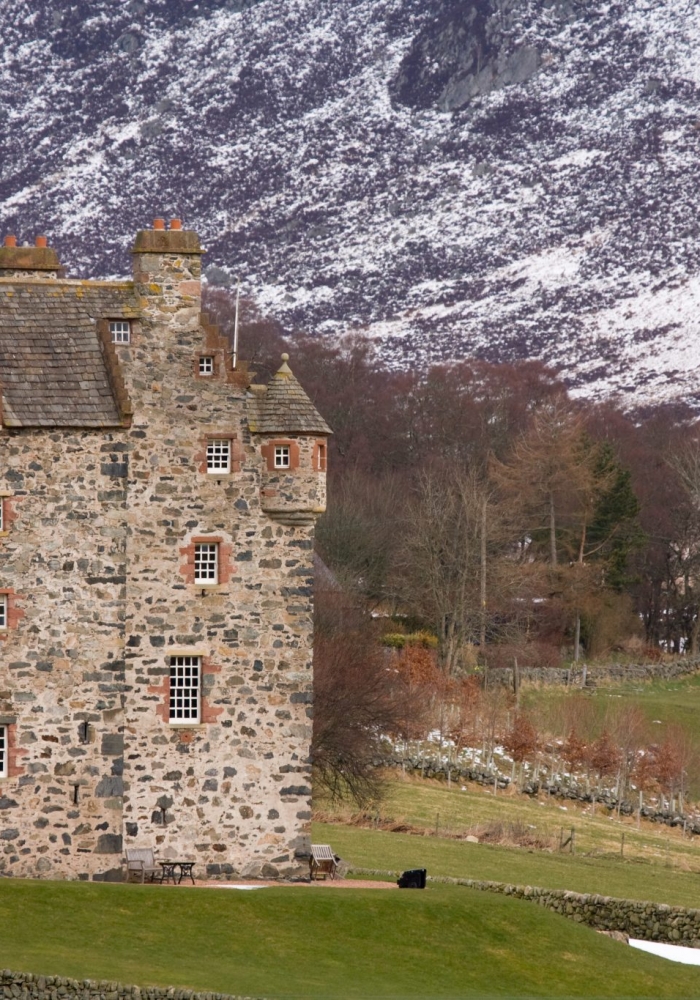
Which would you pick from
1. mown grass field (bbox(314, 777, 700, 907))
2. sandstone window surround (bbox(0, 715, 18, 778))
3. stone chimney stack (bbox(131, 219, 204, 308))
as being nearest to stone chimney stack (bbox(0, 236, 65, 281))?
stone chimney stack (bbox(131, 219, 204, 308))

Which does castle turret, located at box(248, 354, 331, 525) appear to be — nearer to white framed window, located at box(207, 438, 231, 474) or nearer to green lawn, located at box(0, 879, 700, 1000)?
white framed window, located at box(207, 438, 231, 474)

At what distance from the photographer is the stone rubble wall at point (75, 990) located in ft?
102

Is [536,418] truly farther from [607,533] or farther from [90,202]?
[90,202]

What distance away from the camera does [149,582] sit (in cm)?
4262

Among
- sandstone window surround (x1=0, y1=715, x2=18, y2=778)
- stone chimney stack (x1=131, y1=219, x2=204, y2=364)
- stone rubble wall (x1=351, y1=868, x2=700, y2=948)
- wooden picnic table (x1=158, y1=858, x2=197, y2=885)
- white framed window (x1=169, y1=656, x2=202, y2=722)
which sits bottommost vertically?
stone rubble wall (x1=351, y1=868, x2=700, y2=948)

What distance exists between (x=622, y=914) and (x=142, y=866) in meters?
10.2

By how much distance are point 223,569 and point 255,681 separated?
7.86 feet

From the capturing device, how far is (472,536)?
93562 millimetres

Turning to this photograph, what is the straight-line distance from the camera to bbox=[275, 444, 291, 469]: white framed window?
143 ft

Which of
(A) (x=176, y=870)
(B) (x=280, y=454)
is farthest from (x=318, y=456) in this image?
(A) (x=176, y=870)

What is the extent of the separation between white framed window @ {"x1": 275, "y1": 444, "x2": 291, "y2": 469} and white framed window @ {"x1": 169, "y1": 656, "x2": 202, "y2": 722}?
4.38 meters

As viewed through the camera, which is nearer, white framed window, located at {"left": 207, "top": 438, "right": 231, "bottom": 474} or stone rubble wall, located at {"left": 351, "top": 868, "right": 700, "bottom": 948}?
white framed window, located at {"left": 207, "top": 438, "right": 231, "bottom": 474}

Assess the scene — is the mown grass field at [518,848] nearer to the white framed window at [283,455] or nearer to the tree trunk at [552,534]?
the white framed window at [283,455]

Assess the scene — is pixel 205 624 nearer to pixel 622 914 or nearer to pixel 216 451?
pixel 216 451
